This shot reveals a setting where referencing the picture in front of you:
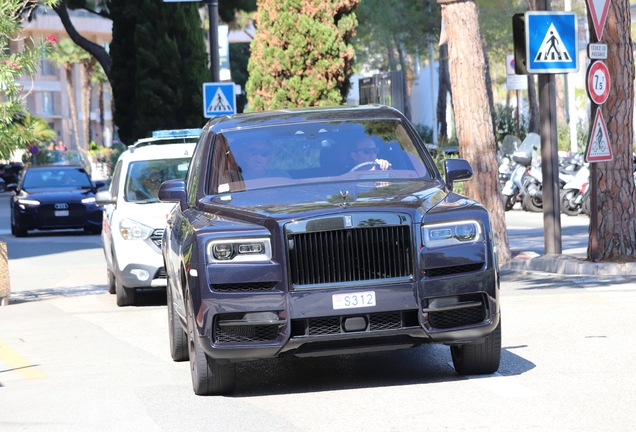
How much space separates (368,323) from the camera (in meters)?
7.70

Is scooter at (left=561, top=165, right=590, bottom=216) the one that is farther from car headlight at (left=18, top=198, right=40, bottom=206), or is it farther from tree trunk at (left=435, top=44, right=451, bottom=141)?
tree trunk at (left=435, top=44, right=451, bottom=141)

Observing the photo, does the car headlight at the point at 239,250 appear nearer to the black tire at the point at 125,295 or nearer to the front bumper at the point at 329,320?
the front bumper at the point at 329,320

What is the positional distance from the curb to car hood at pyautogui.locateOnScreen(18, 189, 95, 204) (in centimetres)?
1391

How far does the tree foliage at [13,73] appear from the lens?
14891 millimetres

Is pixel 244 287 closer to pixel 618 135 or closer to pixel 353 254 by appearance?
pixel 353 254

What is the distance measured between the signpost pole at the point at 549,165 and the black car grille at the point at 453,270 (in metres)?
8.61

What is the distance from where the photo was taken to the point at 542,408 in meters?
7.16

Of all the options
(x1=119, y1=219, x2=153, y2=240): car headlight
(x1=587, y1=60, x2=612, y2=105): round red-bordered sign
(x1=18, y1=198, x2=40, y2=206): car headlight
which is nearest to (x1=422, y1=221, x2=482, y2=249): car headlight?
(x1=119, y1=219, x2=153, y2=240): car headlight

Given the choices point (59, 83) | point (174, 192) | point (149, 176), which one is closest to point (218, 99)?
point (149, 176)

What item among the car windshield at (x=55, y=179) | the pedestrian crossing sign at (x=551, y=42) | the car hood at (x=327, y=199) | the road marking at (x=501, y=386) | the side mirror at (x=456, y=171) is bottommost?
the road marking at (x=501, y=386)

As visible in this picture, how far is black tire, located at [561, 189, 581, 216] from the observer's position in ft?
85.9

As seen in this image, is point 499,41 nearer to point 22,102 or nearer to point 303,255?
point 22,102

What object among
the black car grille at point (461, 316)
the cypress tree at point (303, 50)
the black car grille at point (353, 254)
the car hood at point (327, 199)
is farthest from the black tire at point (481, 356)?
the cypress tree at point (303, 50)

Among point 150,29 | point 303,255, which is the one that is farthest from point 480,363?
point 150,29
